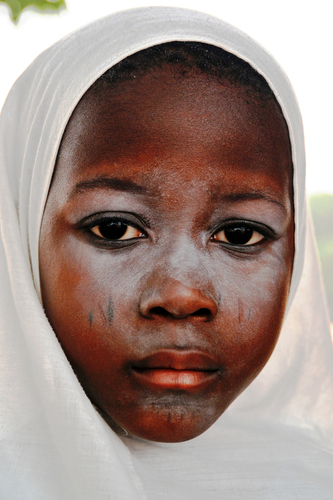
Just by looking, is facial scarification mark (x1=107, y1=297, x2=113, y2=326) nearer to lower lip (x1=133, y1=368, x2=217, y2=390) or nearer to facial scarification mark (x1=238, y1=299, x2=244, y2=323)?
lower lip (x1=133, y1=368, x2=217, y2=390)

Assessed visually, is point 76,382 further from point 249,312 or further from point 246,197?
point 246,197

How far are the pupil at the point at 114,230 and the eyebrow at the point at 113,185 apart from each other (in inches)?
3.2

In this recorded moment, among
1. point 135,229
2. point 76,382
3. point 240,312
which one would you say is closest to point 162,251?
point 135,229

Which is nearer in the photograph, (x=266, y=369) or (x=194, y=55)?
(x=194, y=55)

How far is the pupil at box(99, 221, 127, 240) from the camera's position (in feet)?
3.56

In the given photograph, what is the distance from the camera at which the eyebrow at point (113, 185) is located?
1036mm

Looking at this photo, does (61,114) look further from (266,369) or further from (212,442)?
(266,369)

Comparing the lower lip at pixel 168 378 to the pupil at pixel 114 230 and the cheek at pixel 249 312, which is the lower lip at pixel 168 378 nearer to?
the cheek at pixel 249 312

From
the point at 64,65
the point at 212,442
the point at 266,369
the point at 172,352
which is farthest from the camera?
the point at 266,369

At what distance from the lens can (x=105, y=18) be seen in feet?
4.22

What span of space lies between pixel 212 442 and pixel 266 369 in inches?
17.4

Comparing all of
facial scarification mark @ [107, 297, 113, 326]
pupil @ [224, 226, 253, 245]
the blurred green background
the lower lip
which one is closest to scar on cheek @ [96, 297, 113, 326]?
facial scarification mark @ [107, 297, 113, 326]

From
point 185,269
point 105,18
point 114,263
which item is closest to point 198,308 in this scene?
point 185,269

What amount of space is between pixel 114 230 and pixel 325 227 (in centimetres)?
150
